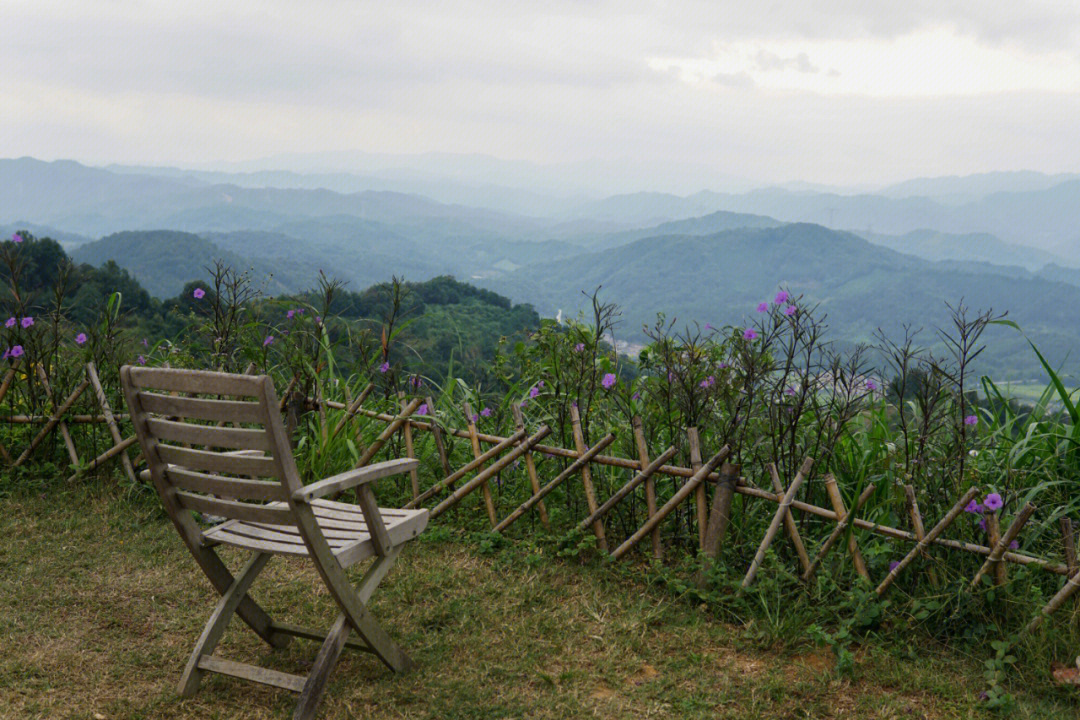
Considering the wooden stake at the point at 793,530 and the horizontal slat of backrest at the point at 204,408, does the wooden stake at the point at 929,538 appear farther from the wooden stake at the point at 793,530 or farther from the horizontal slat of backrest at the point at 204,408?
the horizontal slat of backrest at the point at 204,408

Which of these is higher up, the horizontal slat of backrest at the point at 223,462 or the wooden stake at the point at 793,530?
the horizontal slat of backrest at the point at 223,462

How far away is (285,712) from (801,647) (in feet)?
5.62

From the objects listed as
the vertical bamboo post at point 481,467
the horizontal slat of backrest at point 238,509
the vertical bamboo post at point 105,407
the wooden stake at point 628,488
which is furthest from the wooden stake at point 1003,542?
the vertical bamboo post at point 105,407

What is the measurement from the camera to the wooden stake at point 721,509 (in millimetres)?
3143

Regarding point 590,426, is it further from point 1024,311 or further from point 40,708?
point 1024,311

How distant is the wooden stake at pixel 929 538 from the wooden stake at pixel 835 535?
210 millimetres

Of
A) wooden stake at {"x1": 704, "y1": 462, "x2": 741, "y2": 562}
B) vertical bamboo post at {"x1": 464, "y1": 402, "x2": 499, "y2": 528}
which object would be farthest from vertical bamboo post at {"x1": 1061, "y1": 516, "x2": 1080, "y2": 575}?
vertical bamboo post at {"x1": 464, "y1": 402, "x2": 499, "y2": 528}

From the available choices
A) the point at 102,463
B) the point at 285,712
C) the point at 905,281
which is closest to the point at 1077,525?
the point at 285,712

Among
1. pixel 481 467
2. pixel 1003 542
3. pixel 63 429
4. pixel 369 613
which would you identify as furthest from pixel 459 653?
pixel 63 429

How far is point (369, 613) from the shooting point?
7.95 ft

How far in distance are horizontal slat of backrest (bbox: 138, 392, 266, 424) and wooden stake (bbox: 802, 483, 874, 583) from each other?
204cm

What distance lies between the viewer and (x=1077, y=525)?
118 inches

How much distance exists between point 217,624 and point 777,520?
197cm

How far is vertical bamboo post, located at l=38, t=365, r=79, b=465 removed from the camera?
446cm
